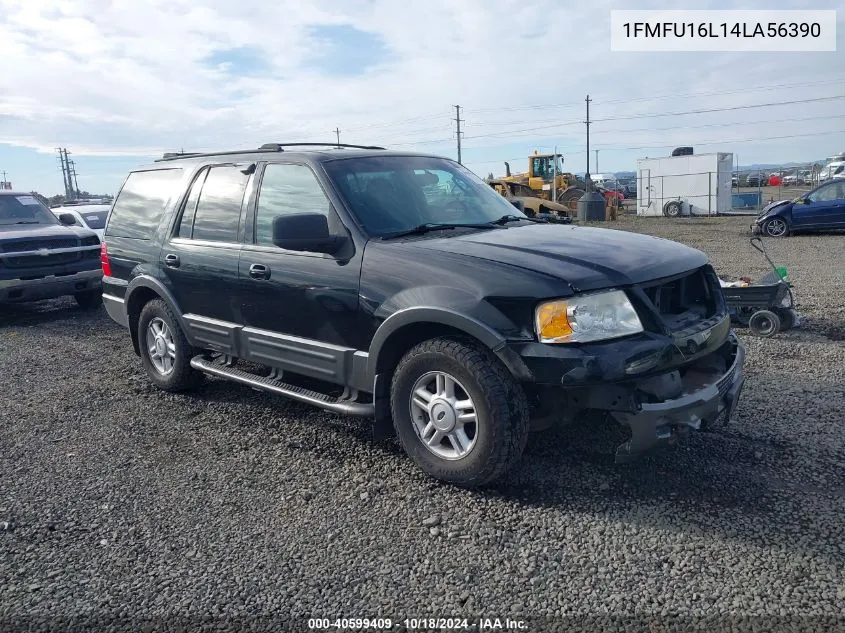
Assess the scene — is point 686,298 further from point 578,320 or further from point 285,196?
point 285,196

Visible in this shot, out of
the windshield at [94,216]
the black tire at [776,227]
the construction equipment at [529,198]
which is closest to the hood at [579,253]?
the windshield at [94,216]

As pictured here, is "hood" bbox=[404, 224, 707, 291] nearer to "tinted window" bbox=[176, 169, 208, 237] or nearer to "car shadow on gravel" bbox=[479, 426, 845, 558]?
"car shadow on gravel" bbox=[479, 426, 845, 558]

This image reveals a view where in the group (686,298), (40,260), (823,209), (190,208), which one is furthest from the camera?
(823,209)

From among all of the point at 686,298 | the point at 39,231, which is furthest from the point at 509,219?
the point at 39,231

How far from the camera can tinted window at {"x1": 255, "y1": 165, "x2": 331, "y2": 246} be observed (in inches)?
181

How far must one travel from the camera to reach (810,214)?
61.1ft

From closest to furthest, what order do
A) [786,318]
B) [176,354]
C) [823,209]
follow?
[176,354], [786,318], [823,209]

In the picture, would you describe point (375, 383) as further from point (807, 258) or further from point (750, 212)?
point (750, 212)

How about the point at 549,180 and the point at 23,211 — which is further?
the point at 549,180

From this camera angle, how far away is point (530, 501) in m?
3.78

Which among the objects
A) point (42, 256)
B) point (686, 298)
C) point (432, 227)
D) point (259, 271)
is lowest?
point (686, 298)

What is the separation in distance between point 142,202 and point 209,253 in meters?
1.33

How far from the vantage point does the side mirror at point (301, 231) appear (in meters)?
4.05

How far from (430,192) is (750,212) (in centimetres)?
2907
